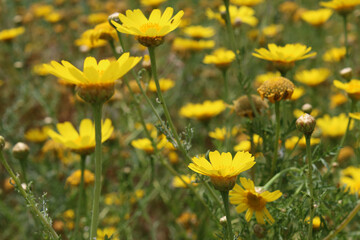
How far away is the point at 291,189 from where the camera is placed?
6.21 ft

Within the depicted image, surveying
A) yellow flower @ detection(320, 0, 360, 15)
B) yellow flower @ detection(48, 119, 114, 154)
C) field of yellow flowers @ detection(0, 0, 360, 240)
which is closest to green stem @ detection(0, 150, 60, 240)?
field of yellow flowers @ detection(0, 0, 360, 240)

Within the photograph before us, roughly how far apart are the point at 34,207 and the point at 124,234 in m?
1.60

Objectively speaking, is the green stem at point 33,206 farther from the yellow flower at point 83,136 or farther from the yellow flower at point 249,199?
the yellow flower at point 249,199

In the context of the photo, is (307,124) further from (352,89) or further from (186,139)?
(352,89)

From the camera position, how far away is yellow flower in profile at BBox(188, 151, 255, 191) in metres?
1.21

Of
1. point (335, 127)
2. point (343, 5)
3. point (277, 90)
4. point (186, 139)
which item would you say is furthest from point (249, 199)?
point (343, 5)

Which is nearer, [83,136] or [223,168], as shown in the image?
[223,168]

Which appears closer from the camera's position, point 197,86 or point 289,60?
point 289,60

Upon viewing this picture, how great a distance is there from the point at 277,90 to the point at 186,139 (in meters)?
0.39

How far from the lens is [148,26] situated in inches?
58.4

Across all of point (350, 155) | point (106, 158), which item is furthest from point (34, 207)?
point (350, 155)

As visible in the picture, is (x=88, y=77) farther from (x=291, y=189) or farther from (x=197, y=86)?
(x=197, y=86)

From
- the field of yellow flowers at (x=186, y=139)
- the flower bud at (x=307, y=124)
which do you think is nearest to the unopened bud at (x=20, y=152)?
the field of yellow flowers at (x=186, y=139)

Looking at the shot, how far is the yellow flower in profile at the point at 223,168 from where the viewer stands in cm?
121
